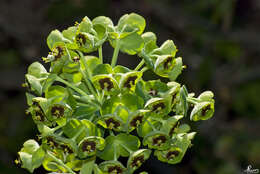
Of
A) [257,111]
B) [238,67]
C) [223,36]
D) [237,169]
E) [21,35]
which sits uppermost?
[21,35]

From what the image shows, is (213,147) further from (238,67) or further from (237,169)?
(238,67)

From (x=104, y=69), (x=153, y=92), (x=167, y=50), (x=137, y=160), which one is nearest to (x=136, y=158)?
(x=137, y=160)

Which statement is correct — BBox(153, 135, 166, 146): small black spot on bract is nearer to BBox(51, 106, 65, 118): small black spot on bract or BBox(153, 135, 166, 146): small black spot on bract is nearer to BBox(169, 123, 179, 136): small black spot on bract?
BBox(169, 123, 179, 136): small black spot on bract

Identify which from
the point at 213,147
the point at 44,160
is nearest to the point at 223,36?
the point at 213,147

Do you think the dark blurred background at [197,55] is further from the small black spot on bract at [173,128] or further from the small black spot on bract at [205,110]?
the small black spot on bract at [173,128]

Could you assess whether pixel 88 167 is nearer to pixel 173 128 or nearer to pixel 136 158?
pixel 136 158

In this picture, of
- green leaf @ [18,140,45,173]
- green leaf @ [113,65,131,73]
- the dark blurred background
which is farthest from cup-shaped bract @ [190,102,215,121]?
the dark blurred background
